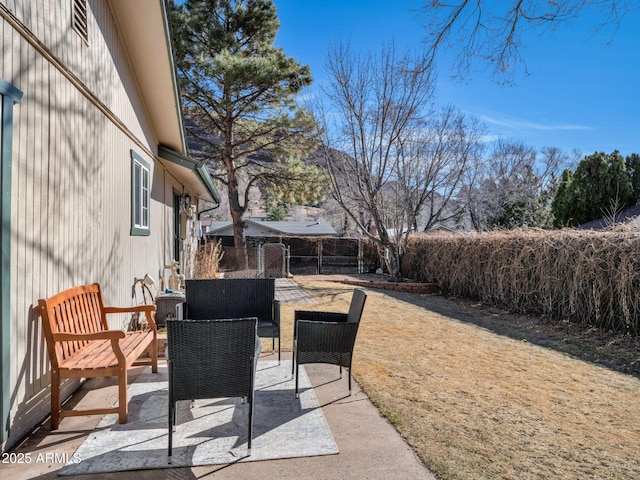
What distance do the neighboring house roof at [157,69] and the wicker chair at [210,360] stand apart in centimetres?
426

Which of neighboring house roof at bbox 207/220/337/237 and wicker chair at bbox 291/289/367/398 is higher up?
neighboring house roof at bbox 207/220/337/237

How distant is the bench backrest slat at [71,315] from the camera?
9.52ft

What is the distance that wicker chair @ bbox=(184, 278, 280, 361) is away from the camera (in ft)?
14.1

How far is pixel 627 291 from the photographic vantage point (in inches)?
245

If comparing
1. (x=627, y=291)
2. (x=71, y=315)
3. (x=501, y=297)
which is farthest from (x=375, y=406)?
(x=501, y=297)

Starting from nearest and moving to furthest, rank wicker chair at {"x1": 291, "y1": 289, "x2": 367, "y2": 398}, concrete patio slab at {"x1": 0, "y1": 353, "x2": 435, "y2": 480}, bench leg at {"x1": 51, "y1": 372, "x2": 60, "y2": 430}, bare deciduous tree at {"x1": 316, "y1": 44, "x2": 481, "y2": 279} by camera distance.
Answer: concrete patio slab at {"x1": 0, "y1": 353, "x2": 435, "y2": 480}, bench leg at {"x1": 51, "y1": 372, "x2": 60, "y2": 430}, wicker chair at {"x1": 291, "y1": 289, "x2": 367, "y2": 398}, bare deciduous tree at {"x1": 316, "y1": 44, "x2": 481, "y2": 279}

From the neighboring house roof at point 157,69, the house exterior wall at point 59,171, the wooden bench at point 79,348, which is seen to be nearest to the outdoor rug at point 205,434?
the wooden bench at point 79,348

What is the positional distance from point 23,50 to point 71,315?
204 cm

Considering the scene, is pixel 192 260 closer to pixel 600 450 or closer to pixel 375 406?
pixel 375 406

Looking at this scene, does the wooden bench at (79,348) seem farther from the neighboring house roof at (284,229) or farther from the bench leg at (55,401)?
the neighboring house roof at (284,229)

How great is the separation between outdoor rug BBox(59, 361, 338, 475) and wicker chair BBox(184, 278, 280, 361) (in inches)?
32.3

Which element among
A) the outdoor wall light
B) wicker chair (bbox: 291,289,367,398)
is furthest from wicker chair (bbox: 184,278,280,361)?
the outdoor wall light

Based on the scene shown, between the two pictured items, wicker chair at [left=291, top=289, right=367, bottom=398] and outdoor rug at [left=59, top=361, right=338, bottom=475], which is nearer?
outdoor rug at [left=59, top=361, right=338, bottom=475]

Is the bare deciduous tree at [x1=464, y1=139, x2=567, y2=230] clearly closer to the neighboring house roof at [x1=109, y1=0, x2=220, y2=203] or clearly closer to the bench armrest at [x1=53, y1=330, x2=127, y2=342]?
the neighboring house roof at [x1=109, y1=0, x2=220, y2=203]
